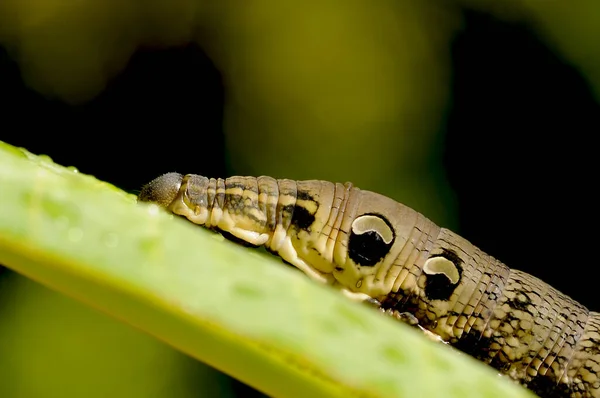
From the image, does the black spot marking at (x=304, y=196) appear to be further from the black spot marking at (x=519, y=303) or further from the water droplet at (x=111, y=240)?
the water droplet at (x=111, y=240)

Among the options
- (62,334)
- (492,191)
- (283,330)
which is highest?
(492,191)

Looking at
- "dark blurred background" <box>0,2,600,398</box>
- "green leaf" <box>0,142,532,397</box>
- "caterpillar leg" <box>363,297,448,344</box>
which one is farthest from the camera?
"dark blurred background" <box>0,2,600,398</box>

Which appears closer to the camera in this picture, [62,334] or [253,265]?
[253,265]

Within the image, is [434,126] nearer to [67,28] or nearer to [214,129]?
[214,129]

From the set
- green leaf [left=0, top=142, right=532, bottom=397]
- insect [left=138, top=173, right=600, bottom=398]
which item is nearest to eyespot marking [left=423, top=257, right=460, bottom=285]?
insect [left=138, top=173, right=600, bottom=398]

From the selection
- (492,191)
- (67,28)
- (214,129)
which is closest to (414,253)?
(492,191)

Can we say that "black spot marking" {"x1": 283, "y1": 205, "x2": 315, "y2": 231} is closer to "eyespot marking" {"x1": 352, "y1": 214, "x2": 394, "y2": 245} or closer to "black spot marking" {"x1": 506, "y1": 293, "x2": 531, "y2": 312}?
"eyespot marking" {"x1": 352, "y1": 214, "x2": 394, "y2": 245}
